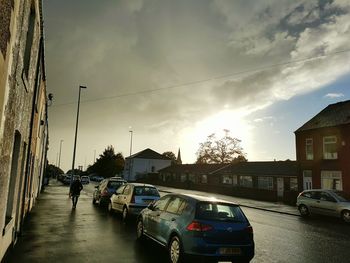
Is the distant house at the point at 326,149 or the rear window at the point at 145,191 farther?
the distant house at the point at 326,149

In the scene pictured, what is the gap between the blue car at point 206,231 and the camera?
7.02 meters

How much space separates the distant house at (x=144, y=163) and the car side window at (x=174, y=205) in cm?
8794

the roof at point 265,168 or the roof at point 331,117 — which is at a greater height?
the roof at point 331,117

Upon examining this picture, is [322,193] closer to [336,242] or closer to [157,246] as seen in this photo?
[336,242]

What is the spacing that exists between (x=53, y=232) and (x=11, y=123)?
5984 mm

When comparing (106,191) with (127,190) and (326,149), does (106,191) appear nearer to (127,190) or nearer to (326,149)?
(127,190)

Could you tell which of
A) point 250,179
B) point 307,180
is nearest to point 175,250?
Answer: point 307,180

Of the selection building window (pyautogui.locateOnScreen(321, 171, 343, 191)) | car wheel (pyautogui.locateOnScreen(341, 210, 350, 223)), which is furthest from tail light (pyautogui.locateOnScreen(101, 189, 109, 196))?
building window (pyautogui.locateOnScreen(321, 171, 343, 191))

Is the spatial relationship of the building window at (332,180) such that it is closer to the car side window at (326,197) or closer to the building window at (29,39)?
the car side window at (326,197)

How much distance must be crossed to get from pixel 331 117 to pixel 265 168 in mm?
14794

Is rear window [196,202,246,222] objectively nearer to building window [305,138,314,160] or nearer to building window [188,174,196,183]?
building window [305,138,314,160]

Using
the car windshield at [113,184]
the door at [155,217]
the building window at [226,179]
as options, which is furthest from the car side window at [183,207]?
the building window at [226,179]

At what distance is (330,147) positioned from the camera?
2978 cm

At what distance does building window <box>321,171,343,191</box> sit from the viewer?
93.0 ft
